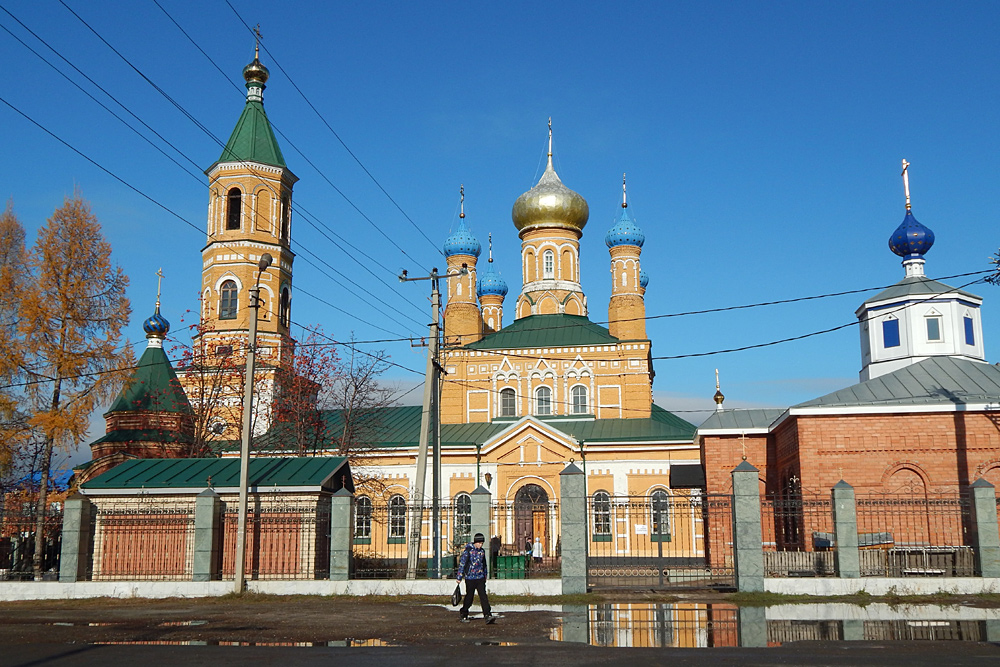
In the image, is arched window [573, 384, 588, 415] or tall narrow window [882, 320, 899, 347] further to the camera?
arched window [573, 384, 588, 415]

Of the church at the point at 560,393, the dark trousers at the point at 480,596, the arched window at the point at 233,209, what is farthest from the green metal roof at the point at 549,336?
the dark trousers at the point at 480,596

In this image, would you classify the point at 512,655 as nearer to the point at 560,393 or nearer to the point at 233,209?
the point at 560,393

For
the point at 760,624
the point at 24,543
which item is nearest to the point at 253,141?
the point at 24,543

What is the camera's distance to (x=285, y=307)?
36.3 metres

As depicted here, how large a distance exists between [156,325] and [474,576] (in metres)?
24.6

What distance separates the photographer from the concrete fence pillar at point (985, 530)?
15805 mm

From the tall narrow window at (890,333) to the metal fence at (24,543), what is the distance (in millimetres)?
21245

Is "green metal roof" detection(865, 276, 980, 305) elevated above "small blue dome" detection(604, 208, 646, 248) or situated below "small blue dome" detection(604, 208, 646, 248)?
below

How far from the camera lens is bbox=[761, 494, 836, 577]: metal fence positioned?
16906 millimetres

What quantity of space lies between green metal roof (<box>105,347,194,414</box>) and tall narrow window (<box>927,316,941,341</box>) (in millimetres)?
22874

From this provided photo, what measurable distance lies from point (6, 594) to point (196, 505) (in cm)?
362

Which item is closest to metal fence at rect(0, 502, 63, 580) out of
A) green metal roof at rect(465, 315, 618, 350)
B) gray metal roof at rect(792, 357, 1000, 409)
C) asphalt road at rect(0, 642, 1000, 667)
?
asphalt road at rect(0, 642, 1000, 667)

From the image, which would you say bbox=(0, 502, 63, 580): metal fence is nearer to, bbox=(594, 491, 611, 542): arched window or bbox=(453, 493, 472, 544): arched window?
bbox=(453, 493, 472, 544): arched window

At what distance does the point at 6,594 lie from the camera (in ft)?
55.1
